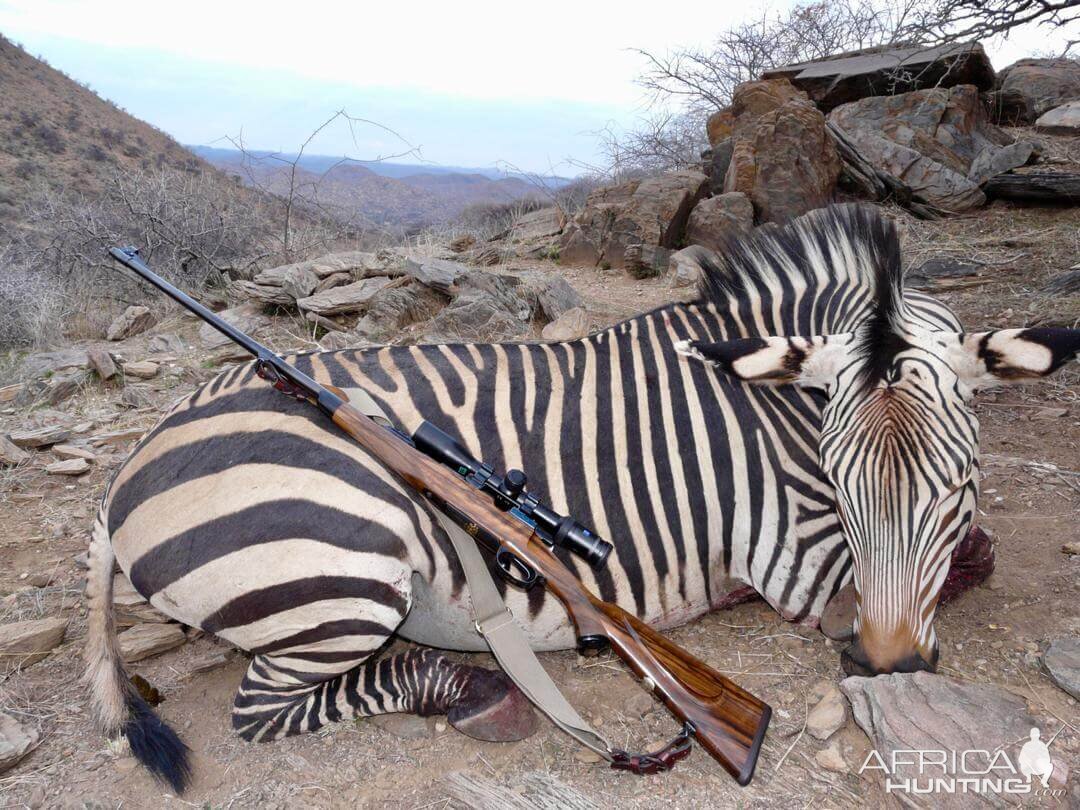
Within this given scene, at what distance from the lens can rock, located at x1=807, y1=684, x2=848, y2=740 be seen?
265 cm

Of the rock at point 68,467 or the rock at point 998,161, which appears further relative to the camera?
the rock at point 998,161

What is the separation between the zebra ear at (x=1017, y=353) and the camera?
236cm

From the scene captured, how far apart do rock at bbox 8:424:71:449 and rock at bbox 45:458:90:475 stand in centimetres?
44

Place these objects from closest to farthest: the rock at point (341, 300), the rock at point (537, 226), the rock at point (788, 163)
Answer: the rock at point (341, 300) < the rock at point (788, 163) < the rock at point (537, 226)

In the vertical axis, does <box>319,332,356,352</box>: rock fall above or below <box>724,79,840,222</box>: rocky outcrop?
below

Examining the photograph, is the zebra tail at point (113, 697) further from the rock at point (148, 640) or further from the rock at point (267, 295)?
the rock at point (267, 295)

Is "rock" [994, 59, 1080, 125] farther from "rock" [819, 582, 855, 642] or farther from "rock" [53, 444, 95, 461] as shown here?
"rock" [53, 444, 95, 461]

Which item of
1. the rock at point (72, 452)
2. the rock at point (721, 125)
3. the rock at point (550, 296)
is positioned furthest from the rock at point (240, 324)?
the rock at point (721, 125)

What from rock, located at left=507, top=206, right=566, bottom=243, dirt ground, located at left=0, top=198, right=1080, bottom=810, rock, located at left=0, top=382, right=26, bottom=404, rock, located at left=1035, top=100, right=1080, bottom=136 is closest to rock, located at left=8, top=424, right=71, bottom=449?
dirt ground, located at left=0, top=198, right=1080, bottom=810

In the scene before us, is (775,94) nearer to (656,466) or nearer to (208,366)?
(208,366)

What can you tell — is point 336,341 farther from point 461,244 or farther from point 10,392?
point 461,244

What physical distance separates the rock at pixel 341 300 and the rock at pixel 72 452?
9.78 ft

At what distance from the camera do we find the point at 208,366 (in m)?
6.88

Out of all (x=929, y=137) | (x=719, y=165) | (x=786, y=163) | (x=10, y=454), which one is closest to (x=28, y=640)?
(x=10, y=454)
